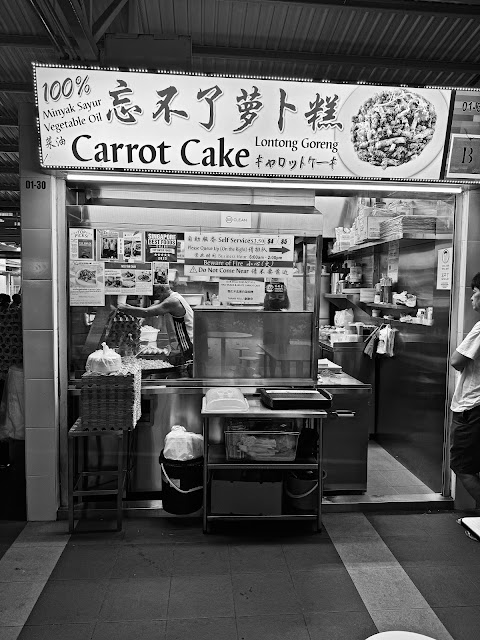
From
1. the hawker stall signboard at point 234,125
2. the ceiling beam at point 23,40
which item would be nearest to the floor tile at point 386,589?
the hawker stall signboard at point 234,125

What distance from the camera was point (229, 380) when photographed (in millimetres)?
4223

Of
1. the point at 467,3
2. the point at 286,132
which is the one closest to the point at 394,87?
the point at 286,132

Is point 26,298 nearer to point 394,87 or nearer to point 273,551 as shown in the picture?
point 273,551

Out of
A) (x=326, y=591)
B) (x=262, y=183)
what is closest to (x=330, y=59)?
(x=262, y=183)

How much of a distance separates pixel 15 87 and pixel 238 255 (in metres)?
3.78

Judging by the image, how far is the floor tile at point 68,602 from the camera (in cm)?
274

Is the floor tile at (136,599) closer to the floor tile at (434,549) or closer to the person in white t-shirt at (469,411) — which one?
the floor tile at (434,549)

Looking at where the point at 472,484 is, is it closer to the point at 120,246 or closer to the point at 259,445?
the point at 259,445

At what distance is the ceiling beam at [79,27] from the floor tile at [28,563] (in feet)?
11.5

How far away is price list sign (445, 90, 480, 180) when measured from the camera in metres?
3.62

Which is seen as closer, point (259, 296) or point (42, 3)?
point (42, 3)

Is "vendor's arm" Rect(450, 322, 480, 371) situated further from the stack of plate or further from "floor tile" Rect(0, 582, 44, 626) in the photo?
"floor tile" Rect(0, 582, 44, 626)

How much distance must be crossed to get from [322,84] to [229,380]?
232cm

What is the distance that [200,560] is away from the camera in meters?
3.35
